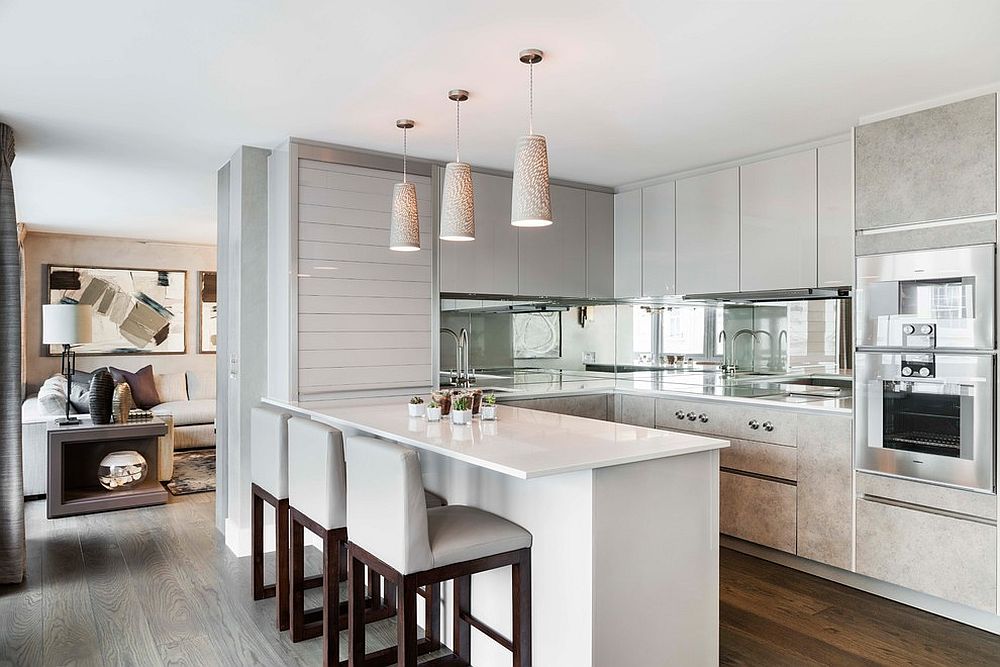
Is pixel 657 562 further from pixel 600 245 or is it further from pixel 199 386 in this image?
pixel 199 386

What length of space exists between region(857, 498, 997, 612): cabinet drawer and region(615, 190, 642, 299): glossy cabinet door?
2.17 m

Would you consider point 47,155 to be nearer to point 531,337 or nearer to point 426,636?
point 531,337

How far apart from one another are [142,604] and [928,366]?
3.81m

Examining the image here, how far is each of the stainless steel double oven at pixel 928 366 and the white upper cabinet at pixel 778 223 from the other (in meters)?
0.56

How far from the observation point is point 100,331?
737cm

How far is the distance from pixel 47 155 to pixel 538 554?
3808 mm

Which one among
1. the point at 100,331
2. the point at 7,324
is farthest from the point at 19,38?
the point at 100,331

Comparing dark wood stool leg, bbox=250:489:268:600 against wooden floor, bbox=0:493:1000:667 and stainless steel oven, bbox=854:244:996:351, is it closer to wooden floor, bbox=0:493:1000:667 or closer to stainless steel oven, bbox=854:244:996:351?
wooden floor, bbox=0:493:1000:667

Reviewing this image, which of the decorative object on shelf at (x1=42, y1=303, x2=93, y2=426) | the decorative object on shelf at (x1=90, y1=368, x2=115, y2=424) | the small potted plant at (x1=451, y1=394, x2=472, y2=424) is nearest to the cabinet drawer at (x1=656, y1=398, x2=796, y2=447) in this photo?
the small potted plant at (x1=451, y1=394, x2=472, y2=424)

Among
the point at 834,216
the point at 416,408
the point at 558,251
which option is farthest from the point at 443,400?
the point at 834,216

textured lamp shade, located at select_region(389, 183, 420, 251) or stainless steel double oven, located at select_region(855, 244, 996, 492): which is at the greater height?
textured lamp shade, located at select_region(389, 183, 420, 251)

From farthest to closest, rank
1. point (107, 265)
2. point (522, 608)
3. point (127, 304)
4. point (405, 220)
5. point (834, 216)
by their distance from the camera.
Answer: point (127, 304) < point (107, 265) < point (834, 216) < point (405, 220) < point (522, 608)

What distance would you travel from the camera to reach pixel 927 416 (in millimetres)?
3064

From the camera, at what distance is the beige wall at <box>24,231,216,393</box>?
7.03 meters
